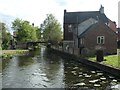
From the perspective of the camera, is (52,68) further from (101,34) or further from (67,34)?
(67,34)

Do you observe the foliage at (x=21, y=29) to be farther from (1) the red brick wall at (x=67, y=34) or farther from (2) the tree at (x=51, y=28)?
(1) the red brick wall at (x=67, y=34)

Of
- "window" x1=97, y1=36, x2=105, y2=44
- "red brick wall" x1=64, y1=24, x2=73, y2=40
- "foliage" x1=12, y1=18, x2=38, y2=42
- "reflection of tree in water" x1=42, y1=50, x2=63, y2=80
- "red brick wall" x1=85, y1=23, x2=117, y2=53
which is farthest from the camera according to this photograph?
"foliage" x1=12, y1=18, x2=38, y2=42

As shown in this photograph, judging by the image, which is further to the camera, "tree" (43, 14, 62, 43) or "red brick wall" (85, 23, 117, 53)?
"tree" (43, 14, 62, 43)

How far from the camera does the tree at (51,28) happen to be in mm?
126350

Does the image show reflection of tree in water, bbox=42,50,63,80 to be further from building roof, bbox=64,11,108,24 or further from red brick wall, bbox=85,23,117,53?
building roof, bbox=64,11,108,24

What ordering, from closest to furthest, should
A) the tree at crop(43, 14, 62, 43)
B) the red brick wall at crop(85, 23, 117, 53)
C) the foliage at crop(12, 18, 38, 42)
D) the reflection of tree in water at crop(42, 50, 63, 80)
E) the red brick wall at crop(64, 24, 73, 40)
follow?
the reflection of tree in water at crop(42, 50, 63, 80), the red brick wall at crop(85, 23, 117, 53), the red brick wall at crop(64, 24, 73, 40), the foliage at crop(12, 18, 38, 42), the tree at crop(43, 14, 62, 43)

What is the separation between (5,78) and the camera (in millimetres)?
33562

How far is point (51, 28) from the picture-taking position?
440ft

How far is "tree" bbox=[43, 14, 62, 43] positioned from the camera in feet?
415

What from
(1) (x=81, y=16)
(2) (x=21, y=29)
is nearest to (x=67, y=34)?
(1) (x=81, y=16)

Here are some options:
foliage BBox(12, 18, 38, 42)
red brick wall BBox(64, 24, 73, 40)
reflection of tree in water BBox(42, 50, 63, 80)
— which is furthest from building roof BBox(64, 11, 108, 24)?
reflection of tree in water BBox(42, 50, 63, 80)

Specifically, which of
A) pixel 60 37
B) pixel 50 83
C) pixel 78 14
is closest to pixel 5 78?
pixel 50 83

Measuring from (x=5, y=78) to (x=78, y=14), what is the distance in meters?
63.2

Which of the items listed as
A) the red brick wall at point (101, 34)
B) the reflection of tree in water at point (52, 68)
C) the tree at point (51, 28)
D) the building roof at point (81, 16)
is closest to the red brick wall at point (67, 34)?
the building roof at point (81, 16)
